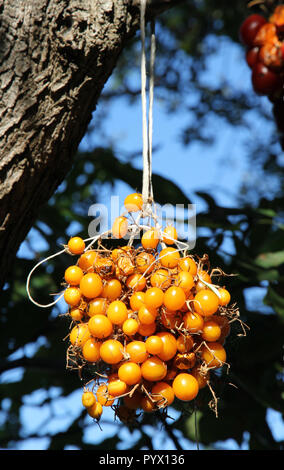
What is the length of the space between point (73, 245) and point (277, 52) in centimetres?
87

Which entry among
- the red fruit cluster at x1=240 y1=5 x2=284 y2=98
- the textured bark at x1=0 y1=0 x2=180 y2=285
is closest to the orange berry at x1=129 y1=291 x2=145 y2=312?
the textured bark at x1=0 y1=0 x2=180 y2=285

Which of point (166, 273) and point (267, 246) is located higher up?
point (267, 246)

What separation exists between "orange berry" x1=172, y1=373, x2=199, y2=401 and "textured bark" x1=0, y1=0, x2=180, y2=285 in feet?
1.80

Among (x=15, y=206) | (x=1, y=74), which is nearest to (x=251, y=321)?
(x=15, y=206)

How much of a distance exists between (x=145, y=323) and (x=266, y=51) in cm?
96

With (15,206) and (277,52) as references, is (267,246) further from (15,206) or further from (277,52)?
(15,206)

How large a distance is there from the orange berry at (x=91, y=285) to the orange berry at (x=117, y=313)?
0.04m

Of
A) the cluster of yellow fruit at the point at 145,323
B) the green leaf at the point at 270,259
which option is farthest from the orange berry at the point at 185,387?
the green leaf at the point at 270,259

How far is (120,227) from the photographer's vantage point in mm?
843

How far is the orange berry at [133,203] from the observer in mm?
876

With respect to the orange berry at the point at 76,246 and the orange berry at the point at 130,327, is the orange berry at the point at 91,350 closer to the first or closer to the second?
the orange berry at the point at 130,327

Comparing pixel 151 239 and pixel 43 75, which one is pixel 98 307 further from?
pixel 43 75

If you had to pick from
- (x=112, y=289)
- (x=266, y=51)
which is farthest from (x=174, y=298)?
(x=266, y=51)
